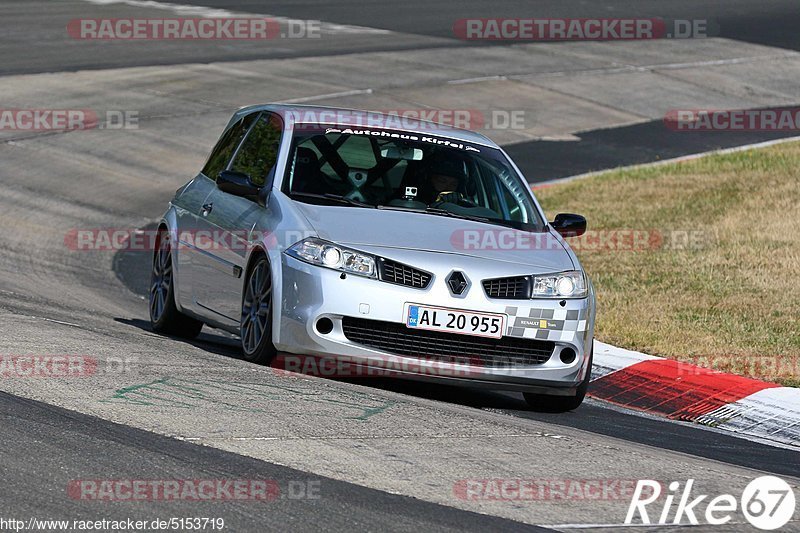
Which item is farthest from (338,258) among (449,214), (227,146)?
(227,146)

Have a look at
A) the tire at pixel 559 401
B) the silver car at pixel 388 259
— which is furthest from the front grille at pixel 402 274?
the tire at pixel 559 401

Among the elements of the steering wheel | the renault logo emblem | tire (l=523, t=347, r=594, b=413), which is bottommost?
tire (l=523, t=347, r=594, b=413)

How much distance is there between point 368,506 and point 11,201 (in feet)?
38.1

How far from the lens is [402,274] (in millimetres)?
8039

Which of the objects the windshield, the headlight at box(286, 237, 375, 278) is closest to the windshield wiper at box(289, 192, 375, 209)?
the windshield

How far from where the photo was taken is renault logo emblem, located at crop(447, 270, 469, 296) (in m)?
8.05

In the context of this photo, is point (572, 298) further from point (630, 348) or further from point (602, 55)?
point (602, 55)

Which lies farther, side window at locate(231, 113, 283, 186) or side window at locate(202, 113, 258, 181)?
side window at locate(202, 113, 258, 181)

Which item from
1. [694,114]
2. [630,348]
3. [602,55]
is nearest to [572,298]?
[630,348]

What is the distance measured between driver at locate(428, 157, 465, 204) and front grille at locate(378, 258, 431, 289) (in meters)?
1.09

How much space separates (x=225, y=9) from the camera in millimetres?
33719

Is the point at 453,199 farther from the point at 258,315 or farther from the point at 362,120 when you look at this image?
the point at 258,315

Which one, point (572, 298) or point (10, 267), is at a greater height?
point (572, 298)

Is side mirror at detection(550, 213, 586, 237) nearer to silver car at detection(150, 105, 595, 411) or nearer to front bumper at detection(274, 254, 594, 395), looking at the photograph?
silver car at detection(150, 105, 595, 411)
